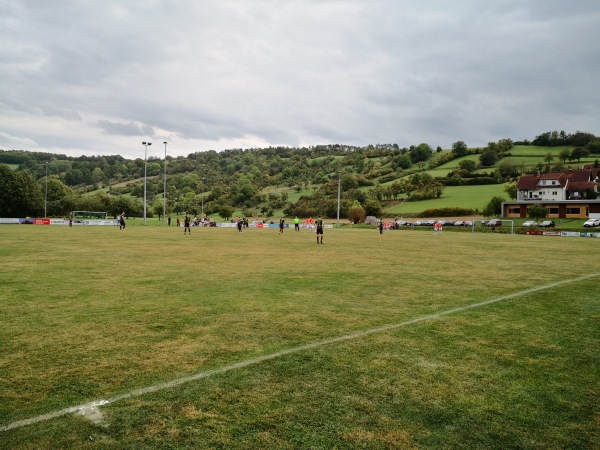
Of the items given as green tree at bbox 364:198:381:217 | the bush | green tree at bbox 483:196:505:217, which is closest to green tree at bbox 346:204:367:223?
green tree at bbox 364:198:381:217

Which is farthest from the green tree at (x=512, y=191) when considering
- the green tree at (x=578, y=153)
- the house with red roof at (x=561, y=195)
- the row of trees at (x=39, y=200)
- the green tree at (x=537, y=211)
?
the row of trees at (x=39, y=200)

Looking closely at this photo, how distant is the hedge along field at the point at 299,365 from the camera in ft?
13.9

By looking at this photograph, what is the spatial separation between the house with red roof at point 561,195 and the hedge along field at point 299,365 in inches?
3295

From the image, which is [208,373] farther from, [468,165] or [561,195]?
[468,165]

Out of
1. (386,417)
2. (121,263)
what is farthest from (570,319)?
(121,263)

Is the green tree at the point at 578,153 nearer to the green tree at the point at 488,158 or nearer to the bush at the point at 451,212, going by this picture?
the green tree at the point at 488,158

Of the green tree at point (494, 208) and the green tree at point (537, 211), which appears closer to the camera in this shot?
the green tree at point (537, 211)

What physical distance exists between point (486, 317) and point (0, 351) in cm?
898

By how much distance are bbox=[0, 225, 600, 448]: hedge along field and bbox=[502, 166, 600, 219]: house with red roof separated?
8370cm

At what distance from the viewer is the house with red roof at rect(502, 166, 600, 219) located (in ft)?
270

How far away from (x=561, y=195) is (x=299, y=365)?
103493mm

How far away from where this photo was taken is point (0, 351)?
6.41 metres

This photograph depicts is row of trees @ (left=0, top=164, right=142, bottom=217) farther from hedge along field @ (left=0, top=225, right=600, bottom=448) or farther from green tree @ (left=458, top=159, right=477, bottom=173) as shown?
green tree @ (left=458, top=159, right=477, bottom=173)

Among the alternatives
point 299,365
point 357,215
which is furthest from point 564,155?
point 299,365
